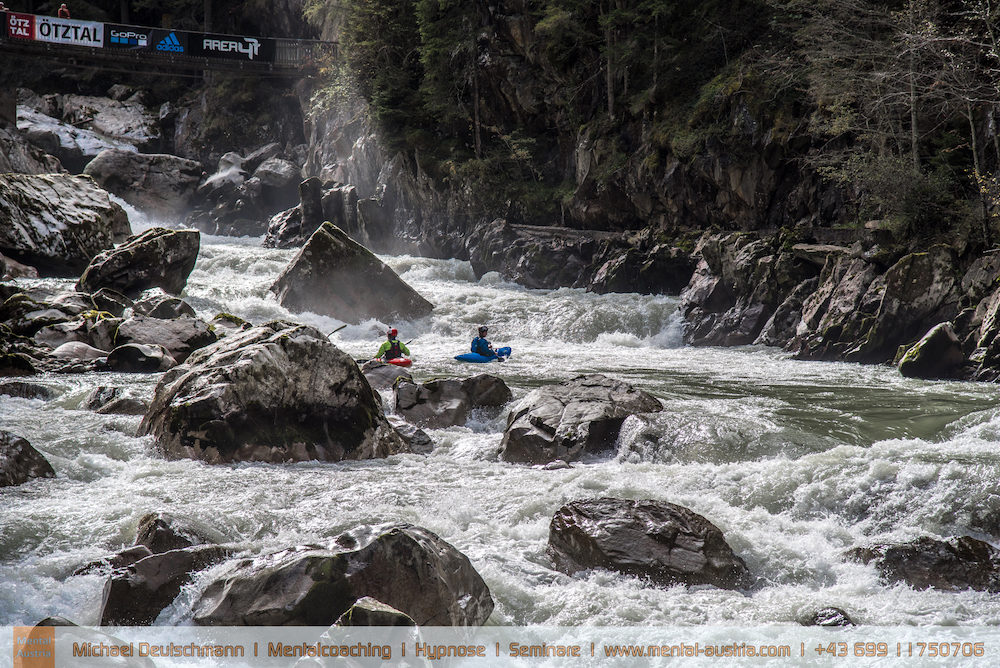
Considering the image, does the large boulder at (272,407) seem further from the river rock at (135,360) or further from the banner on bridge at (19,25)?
the banner on bridge at (19,25)

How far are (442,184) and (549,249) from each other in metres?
6.61

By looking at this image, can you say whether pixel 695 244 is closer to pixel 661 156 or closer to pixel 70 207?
pixel 661 156

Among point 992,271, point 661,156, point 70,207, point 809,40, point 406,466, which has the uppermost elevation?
point 809,40

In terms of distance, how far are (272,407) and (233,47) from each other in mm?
30353

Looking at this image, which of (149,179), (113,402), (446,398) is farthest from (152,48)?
(446,398)

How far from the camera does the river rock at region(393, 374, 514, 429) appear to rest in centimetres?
812

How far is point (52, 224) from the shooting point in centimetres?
1634

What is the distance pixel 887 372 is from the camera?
1065 centimetres

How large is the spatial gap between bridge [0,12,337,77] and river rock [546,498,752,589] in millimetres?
31173

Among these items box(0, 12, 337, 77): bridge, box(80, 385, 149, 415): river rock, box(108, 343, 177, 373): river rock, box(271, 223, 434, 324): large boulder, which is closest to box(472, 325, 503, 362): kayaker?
box(271, 223, 434, 324): large boulder

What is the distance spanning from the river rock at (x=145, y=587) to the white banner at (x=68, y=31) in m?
32.1

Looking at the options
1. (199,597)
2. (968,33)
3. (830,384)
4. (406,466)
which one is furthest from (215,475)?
(968,33)

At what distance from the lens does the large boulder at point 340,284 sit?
15766mm

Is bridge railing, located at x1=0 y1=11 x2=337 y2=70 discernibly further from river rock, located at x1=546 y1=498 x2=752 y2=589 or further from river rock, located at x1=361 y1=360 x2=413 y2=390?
river rock, located at x1=546 y1=498 x2=752 y2=589
